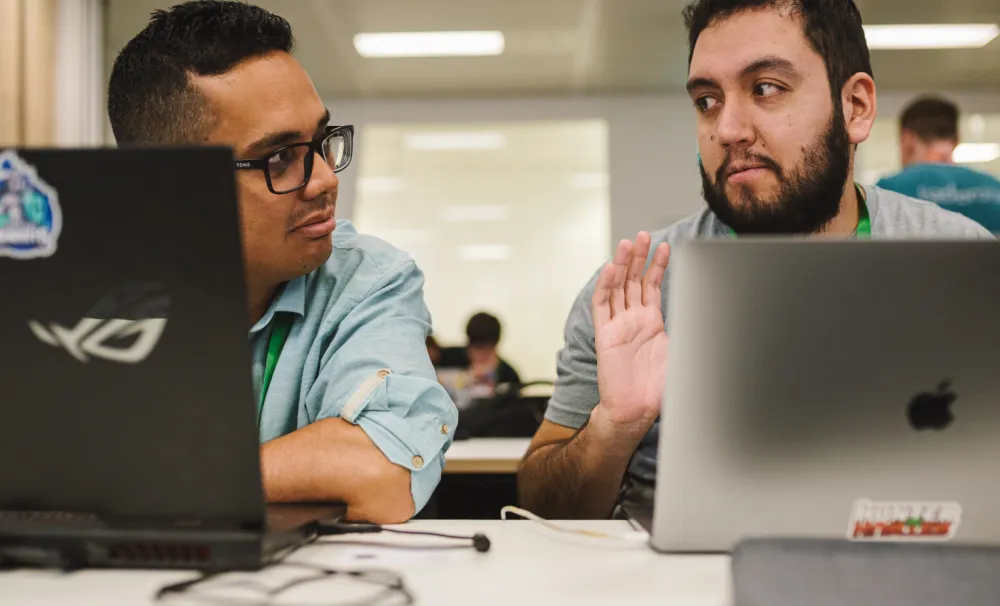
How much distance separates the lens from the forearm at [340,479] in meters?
0.93

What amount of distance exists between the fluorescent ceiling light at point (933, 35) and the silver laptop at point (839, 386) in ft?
14.7

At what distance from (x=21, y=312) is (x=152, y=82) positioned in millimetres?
651

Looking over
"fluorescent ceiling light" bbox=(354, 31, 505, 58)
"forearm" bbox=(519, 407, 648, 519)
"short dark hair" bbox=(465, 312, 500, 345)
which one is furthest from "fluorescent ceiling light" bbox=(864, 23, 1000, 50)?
"forearm" bbox=(519, 407, 648, 519)

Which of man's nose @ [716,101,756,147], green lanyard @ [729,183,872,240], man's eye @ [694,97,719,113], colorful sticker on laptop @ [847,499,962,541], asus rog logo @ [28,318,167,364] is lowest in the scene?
colorful sticker on laptop @ [847,499,962,541]

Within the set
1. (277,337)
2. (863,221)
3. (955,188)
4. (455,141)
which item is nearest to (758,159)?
(863,221)

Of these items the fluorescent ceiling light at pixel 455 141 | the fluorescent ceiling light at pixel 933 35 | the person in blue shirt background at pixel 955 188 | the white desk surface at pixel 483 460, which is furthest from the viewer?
the fluorescent ceiling light at pixel 455 141

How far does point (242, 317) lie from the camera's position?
2.07 ft

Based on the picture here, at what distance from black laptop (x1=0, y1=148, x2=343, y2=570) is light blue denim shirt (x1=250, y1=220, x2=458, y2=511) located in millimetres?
286

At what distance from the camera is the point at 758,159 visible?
4.16ft

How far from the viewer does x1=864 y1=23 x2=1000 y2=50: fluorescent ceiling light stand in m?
4.61

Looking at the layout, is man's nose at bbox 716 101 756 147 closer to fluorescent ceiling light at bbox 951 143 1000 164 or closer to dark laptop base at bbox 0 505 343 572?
dark laptop base at bbox 0 505 343 572

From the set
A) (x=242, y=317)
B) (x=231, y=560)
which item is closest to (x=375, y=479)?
(x=231, y=560)

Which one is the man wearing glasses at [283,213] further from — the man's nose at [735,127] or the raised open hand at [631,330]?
the man's nose at [735,127]

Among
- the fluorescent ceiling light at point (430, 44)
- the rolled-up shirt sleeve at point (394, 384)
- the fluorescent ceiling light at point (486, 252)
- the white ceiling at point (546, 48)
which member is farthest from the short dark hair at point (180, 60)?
the fluorescent ceiling light at point (486, 252)
